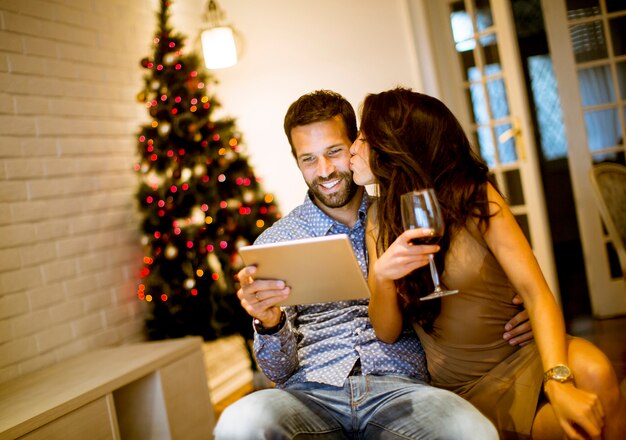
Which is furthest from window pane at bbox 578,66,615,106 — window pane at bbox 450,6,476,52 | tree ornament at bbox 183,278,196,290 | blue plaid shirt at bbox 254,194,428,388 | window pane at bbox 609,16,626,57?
blue plaid shirt at bbox 254,194,428,388

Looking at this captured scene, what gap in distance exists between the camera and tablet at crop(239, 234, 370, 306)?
4.89 ft

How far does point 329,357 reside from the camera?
1913 mm

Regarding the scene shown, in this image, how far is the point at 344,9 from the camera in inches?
180

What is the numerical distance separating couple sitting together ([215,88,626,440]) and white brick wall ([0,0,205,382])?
155 cm

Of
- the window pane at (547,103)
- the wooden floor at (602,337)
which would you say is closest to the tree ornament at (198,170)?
the wooden floor at (602,337)

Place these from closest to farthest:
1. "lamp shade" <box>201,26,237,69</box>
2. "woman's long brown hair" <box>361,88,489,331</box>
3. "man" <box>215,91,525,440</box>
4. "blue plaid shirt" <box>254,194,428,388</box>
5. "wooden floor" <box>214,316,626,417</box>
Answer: "man" <box>215,91,525,440</box> → "woman's long brown hair" <box>361,88,489,331</box> → "blue plaid shirt" <box>254,194,428,388</box> → "wooden floor" <box>214,316,626,417</box> → "lamp shade" <box>201,26,237,69</box>

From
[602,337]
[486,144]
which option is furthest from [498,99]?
[602,337]

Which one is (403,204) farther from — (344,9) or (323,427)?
(344,9)

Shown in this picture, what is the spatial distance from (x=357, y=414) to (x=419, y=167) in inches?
25.1

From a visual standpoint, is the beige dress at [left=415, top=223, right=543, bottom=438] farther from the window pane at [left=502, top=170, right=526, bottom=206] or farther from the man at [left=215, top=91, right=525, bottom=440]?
the window pane at [left=502, top=170, right=526, bottom=206]

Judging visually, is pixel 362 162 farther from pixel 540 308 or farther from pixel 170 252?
pixel 170 252

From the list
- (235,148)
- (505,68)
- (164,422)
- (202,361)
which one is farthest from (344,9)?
(164,422)

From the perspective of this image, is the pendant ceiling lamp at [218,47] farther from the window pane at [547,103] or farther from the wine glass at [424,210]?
the window pane at [547,103]

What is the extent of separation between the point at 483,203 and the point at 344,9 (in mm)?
3174
